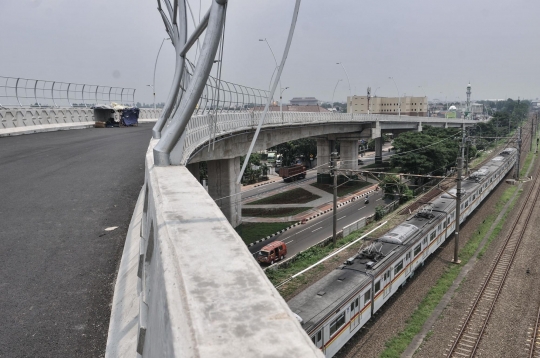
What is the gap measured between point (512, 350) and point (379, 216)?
16939 millimetres

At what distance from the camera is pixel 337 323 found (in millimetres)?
11016

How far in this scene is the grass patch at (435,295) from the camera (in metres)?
12.4

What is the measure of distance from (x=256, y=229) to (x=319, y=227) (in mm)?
4243

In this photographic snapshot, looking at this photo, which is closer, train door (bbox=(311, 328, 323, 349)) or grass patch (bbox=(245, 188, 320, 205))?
train door (bbox=(311, 328, 323, 349))

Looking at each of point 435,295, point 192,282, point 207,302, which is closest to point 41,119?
point 435,295

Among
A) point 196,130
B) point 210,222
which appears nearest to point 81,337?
point 210,222

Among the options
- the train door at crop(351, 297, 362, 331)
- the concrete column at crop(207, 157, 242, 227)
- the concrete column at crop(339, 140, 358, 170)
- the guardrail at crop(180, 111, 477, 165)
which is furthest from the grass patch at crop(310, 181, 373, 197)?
the train door at crop(351, 297, 362, 331)

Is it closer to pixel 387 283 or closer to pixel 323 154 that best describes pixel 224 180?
pixel 387 283

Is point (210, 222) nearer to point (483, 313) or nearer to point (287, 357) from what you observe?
point (287, 357)

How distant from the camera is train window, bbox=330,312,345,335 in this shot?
35.4 feet

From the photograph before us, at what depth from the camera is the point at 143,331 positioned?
2.99 metres

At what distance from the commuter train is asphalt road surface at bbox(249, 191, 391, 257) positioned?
7383mm

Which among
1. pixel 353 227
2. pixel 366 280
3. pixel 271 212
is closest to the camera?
pixel 366 280

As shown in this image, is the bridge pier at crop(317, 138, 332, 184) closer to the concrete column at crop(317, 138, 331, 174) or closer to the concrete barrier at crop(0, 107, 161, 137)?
the concrete column at crop(317, 138, 331, 174)
